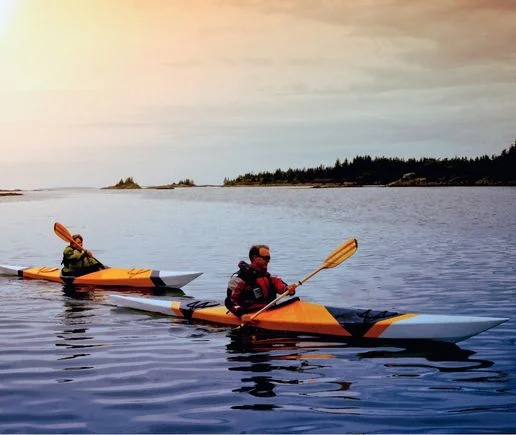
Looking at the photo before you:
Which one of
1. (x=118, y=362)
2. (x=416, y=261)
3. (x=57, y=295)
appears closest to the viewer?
(x=118, y=362)

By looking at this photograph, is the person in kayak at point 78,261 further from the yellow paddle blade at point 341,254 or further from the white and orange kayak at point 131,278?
the yellow paddle blade at point 341,254

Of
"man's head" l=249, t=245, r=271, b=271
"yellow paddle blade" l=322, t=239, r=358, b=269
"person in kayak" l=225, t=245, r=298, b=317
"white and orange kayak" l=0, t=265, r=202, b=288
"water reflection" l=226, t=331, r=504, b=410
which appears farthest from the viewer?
"white and orange kayak" l=0, t=265, r=202, b=288

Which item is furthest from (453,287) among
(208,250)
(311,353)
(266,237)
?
(266,237)

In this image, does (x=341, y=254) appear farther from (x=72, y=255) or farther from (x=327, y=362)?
(x=72, y=255)

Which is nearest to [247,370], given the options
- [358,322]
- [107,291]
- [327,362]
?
[327,362]

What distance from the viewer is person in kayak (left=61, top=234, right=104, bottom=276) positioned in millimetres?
17125

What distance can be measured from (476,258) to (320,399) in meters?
15.8

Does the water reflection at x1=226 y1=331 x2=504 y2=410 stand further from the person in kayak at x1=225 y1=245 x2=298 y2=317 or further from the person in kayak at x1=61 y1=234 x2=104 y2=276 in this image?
the person in kayak at x1=61 y1=234 x2=104 y2=276

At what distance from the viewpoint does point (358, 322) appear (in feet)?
32.2

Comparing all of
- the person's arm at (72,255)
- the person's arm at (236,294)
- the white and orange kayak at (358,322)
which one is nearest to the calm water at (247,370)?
the white and orange kayak at (358,322)

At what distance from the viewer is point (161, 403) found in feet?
23.0

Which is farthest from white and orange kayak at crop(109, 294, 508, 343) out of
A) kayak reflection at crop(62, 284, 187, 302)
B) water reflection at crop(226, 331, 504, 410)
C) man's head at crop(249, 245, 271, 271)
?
kayak reflection at crop(62, 284, 187, 302)

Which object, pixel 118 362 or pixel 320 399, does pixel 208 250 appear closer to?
pixel 118 362

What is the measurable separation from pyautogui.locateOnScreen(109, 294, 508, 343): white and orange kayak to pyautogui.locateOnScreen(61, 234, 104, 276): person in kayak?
6333 mm
